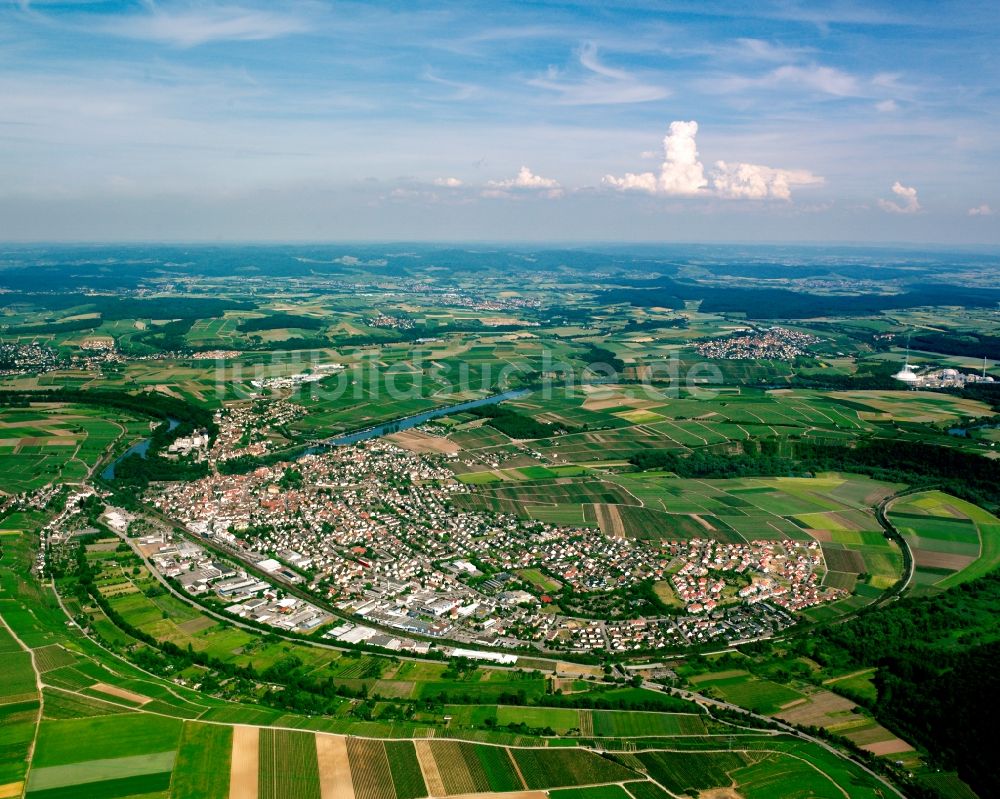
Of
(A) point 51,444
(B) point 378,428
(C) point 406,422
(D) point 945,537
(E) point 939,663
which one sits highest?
(C) point 406,422

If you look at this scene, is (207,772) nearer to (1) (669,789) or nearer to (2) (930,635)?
(1) (669,789)

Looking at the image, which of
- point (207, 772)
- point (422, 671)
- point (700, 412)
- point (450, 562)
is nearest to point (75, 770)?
point (207, 772)

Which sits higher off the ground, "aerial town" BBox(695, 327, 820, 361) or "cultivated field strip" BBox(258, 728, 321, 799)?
"aerial town" BBox(695, 327, 820, 361)

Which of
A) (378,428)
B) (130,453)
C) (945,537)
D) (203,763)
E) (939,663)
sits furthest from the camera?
(378,428)

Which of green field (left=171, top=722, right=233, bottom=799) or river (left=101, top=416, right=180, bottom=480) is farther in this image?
river (left=101, top=416, right=180, bottom=480)

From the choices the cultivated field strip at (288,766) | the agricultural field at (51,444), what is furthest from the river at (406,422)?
the cultivated field strip at (288,766)

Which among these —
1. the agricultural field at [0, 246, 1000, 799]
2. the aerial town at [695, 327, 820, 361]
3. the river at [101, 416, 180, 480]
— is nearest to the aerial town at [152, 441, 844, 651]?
the agricultural field at [0, 246, 1000, 799]

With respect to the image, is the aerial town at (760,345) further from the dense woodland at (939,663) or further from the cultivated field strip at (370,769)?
the cultivated field strip at (370,769)

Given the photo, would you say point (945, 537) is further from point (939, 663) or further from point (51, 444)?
point (51, 444)

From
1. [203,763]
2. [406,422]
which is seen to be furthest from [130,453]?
[203,763]

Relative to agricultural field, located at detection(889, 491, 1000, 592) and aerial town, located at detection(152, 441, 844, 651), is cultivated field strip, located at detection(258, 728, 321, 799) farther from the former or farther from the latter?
agricultural field, located at detection(889, 491, 1000, 592)

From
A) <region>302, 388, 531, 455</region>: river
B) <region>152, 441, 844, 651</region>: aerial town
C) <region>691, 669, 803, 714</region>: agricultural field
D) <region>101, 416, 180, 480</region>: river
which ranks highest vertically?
<region>302, 388, 531, 455</region>: river
